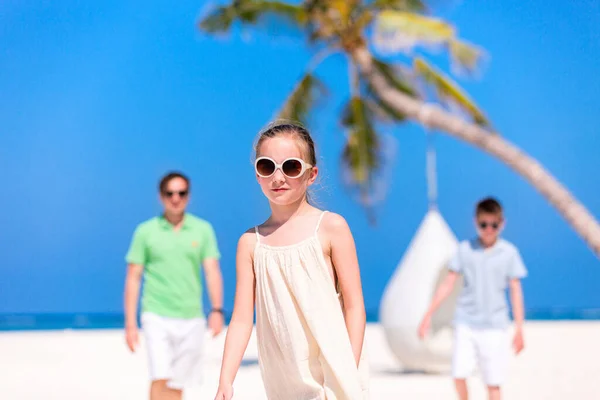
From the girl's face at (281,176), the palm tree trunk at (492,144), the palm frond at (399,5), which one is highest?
the palm frond at (399,5)

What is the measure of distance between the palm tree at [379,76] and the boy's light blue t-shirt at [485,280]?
787 centimetres

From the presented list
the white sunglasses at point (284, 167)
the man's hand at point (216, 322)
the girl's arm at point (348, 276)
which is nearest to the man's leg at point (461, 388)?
the man's hand at point (216, 322)

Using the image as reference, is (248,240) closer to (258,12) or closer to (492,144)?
(492,144)

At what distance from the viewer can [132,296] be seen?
7359mm

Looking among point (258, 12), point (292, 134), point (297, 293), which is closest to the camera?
point (297, 293)

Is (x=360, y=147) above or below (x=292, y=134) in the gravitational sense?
above

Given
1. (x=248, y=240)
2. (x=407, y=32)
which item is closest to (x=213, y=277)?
(x=248, y=240)

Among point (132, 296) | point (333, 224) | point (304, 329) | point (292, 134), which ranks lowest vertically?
point (304, 329)

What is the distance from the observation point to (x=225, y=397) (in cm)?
348

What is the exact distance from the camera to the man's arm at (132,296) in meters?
7.26

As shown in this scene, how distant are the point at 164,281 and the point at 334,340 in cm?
388

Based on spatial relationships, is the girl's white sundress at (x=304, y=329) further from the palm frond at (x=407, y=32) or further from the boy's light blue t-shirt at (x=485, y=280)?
the palm frond at (x=407, y=32)

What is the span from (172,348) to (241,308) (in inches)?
145

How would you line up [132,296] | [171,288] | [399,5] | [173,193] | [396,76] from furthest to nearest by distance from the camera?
[396,76], [399,5], [132,296], [173,193], [171,288]
